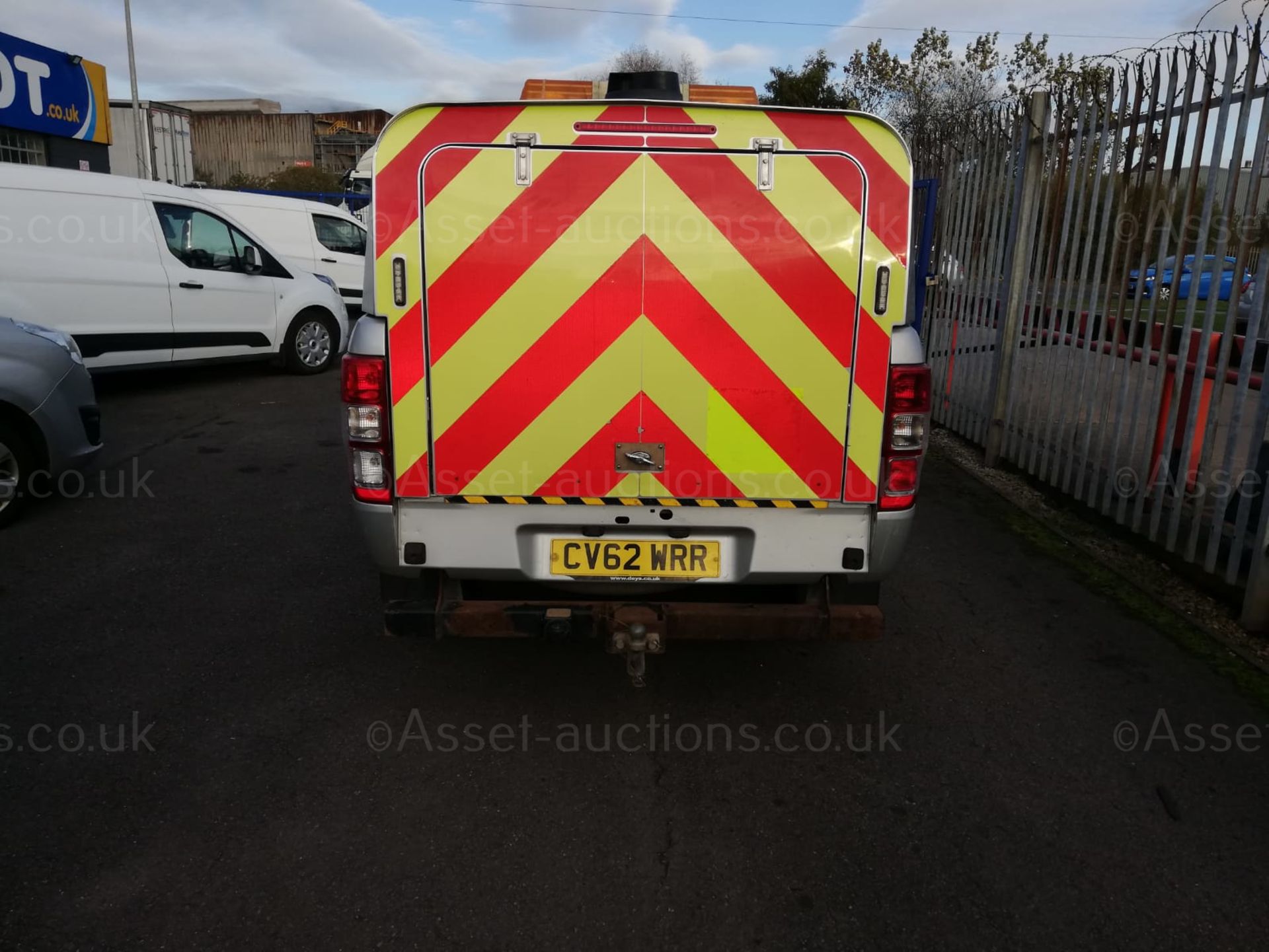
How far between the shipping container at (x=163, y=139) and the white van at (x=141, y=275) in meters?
28.0

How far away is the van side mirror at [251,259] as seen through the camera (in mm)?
10328

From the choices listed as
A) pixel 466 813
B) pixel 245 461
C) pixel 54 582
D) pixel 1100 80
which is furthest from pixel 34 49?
pixel 466 813

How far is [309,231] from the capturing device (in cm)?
1453

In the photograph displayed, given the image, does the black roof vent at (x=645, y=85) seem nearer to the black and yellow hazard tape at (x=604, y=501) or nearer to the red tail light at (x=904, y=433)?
the red tail light at (x=904, y=433)

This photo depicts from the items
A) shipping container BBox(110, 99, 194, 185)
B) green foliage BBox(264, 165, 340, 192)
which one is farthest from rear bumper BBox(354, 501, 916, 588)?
green foliage BBox(264, 165, 340, 192)

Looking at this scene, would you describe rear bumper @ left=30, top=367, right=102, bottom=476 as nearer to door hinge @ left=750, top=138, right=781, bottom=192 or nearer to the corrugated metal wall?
door hinge @ left=750, top=138, right=781, bottom=192

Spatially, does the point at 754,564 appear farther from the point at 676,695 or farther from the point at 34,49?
the point at 34,49

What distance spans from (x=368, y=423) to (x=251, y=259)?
8.23 m

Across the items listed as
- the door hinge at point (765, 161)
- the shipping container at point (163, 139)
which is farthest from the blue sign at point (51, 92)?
the door hinge at point (765, 161)

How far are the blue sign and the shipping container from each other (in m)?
14.7

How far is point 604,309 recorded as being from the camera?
120 inches

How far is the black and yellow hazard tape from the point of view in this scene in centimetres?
317

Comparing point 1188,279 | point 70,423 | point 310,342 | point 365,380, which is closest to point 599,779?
point 365,380

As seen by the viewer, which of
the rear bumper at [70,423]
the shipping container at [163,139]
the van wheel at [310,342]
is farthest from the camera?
the shipping container at [163,139]
